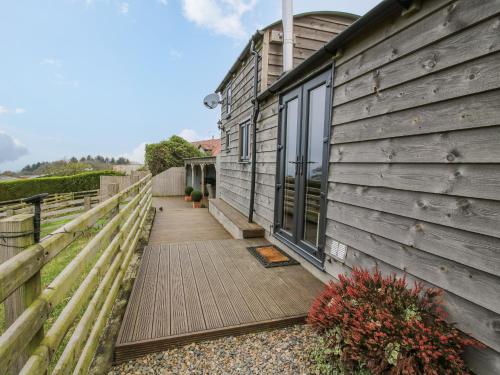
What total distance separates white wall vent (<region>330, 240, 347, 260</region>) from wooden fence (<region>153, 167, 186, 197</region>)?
1725 centimetres

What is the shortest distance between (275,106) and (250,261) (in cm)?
266

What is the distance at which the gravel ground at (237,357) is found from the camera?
6.10ft

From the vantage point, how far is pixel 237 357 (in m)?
1.98

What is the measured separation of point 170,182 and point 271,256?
16247mm

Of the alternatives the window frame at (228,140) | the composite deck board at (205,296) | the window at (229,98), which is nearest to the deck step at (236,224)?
the composite deck board at (205,296)

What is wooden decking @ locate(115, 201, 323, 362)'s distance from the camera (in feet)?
6.95

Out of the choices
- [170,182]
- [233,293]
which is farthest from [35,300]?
[170,182]

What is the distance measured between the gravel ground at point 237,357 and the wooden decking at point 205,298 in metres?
0.07

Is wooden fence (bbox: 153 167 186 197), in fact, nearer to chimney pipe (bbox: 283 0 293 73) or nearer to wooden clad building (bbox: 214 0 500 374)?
chimney pipe (bbox: 283 0 293 73)

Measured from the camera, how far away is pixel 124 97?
31.4 meters

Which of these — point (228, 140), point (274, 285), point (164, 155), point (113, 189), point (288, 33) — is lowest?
point (274, 285)

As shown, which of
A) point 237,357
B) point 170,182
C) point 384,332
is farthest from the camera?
point 170,182

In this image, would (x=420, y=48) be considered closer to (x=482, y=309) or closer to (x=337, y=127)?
(x=337, y=127)

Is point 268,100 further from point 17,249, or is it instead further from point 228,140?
point 17,249
